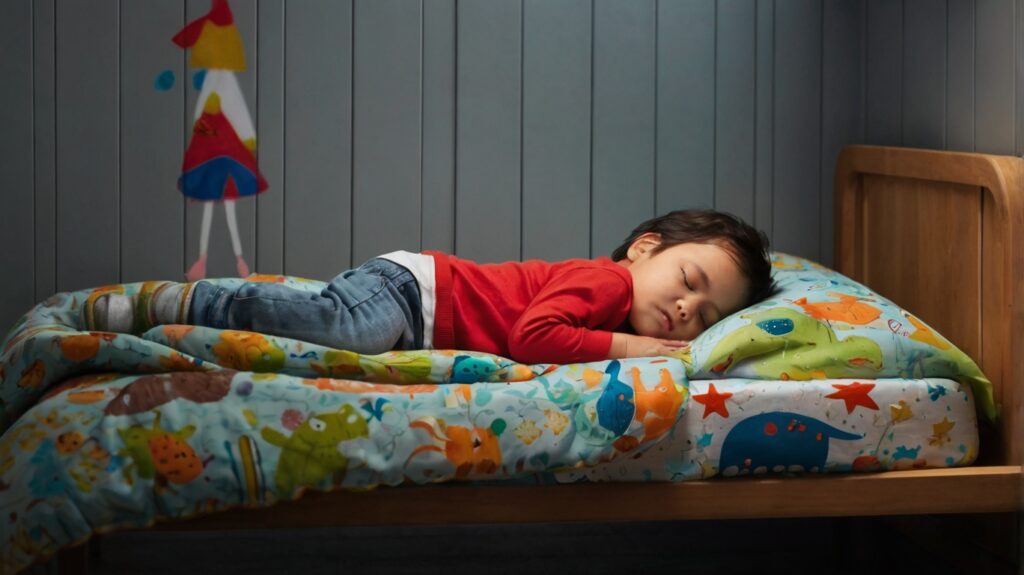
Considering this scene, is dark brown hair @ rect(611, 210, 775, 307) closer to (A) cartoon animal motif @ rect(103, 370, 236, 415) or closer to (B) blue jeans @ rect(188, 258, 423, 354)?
(B) blue jeans @ rect(188, 258, 423, 354)

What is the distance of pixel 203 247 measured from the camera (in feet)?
7.61

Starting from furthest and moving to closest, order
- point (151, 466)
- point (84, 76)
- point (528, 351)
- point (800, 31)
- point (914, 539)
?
point (800, 31) < point (84, 76) < point (914, 539) < point (528, 351) < point (151, 466)

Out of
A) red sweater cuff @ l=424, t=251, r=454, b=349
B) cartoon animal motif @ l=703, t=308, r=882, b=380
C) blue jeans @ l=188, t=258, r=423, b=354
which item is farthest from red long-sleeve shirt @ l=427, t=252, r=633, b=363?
cartoon animal motif @ l=703, t=308, r=882, b=380

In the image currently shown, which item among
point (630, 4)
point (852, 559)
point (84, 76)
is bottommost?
point (852, 559)

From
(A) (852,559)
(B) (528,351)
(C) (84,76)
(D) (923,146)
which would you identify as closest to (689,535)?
(A) (852,559)

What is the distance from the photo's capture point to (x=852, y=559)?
2.22 m

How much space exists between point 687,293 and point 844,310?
267 mm

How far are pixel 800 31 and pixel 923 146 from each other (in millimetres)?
461

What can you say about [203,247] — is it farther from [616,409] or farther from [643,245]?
[616,409]

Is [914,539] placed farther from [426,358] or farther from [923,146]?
[426,358]

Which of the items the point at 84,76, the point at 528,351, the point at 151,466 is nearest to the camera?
the point at 151,466

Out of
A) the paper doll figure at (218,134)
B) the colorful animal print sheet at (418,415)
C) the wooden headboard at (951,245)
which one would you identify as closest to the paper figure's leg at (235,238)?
the paper doll figure at (218,134)

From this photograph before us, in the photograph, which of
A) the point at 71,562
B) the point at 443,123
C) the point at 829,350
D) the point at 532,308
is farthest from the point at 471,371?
the point at 443,123

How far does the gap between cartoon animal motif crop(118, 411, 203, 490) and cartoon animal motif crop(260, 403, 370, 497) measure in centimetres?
10
